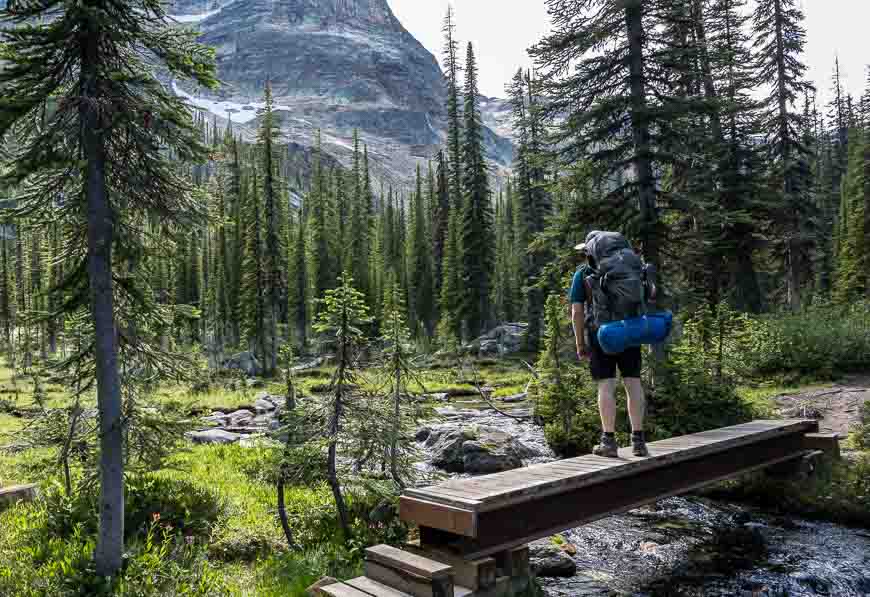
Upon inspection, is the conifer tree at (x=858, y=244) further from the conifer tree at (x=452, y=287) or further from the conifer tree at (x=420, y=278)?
the conifer tree at (x=420, y=278)

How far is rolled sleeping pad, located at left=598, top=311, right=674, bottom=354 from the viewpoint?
648 centimetres

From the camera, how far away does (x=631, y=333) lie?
6.47 metres

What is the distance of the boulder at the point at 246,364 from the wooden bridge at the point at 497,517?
38.6m

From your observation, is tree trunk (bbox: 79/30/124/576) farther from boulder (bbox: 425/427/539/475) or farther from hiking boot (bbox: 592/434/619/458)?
boulder (bbox: 425/427/539/475)

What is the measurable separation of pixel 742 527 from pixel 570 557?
296 centimetres

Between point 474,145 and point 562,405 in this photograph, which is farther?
point 474,145

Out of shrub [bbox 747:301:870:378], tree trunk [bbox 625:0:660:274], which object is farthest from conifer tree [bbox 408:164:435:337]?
tree trunk [bbox 625:0:660:274]

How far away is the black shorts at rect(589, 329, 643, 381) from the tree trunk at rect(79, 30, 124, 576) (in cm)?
524

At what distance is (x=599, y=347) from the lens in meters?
6.97

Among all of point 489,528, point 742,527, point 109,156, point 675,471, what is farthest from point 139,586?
point 742,527

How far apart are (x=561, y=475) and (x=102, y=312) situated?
5071 mm

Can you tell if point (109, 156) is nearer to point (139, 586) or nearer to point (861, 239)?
point (139, 586)

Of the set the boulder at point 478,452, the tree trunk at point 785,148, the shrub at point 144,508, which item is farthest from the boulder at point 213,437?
the tree trunk at point 785,148

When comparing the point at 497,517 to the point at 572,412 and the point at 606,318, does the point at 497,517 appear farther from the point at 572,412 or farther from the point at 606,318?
the point at 572,412
